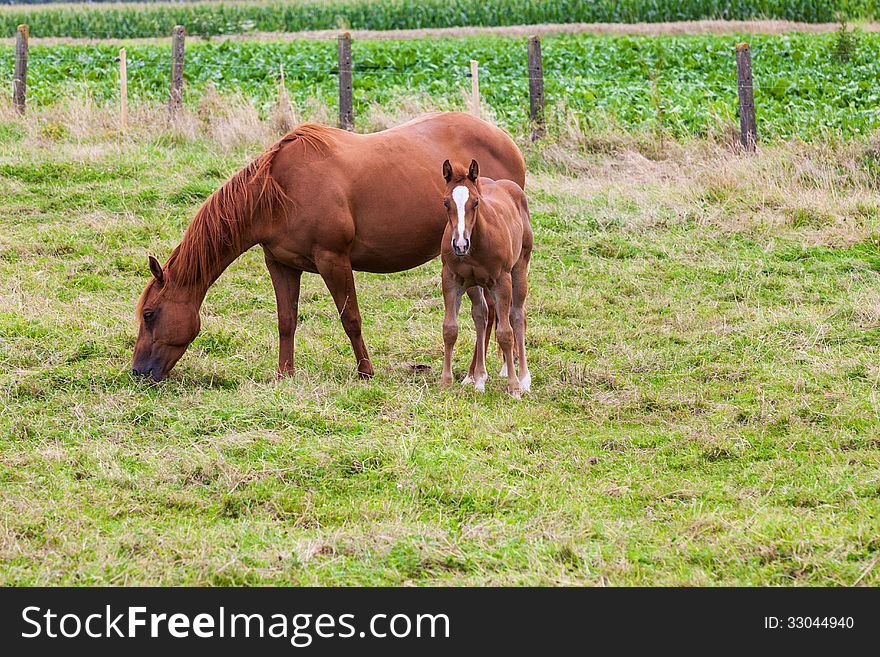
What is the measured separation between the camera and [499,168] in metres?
8.09

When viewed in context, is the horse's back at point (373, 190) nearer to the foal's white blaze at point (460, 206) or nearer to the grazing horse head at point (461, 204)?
the grazing horse head at point (461, 204)

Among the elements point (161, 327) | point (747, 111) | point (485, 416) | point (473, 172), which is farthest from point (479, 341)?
point (747, 111)

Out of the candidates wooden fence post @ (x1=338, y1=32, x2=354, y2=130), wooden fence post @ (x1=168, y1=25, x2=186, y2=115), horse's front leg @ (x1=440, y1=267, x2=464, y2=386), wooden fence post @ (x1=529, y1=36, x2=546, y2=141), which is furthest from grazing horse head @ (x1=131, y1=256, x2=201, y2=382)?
wooden fence post @ (x1=168, y1=25, x2=186, y2=115)

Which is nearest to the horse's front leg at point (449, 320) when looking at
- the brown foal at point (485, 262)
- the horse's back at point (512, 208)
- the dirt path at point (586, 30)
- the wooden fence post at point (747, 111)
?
the brown foal at point (485, 262)

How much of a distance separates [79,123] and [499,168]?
8381 mm

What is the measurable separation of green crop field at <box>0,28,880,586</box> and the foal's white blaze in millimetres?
1048

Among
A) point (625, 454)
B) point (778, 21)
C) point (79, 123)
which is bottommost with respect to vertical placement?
point (625, 454)

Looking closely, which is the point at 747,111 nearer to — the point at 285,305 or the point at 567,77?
the point at 567,77

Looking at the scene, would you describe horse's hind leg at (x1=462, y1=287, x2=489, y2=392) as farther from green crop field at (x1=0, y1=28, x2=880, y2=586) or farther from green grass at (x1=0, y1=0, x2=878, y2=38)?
green grass at (x1=0, y1=0, x2=878, y2=38)

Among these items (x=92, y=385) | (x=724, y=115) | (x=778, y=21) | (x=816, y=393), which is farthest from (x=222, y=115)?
(x=778, y=21)

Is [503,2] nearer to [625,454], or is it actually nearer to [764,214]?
[764,214]

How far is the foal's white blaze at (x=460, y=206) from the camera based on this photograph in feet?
19.0

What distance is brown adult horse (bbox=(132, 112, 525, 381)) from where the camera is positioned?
6863mm

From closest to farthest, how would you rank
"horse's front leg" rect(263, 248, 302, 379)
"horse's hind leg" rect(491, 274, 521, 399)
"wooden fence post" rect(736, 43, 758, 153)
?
"horse's hind leg" rect(491, 274, 521, 399) → "horse's front leg" rect(263, 248, 302, 379) → "wooden fence post" rect(736, 43, 758, 153)
